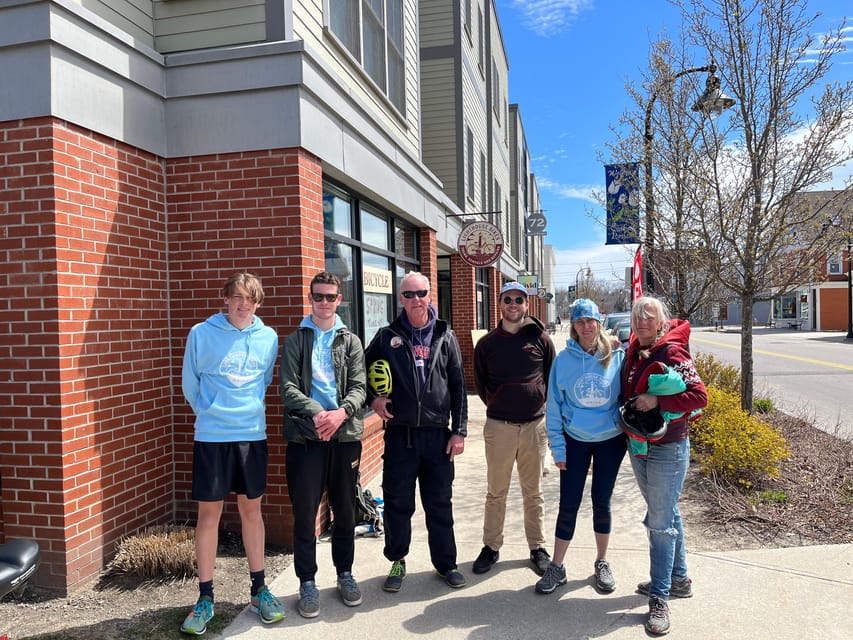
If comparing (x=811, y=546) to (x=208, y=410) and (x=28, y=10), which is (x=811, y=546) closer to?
(x=208, y=410)

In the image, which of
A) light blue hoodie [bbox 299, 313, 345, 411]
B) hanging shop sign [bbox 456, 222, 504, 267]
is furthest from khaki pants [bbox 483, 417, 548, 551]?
hanging shop sign [bbox 456, 222, 504, 267]

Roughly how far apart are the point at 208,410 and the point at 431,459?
1432mm

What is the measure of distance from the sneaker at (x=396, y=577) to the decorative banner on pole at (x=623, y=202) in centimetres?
567

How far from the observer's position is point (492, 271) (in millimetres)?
15703

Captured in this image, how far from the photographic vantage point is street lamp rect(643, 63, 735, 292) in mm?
6449

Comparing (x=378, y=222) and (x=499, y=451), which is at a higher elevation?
(x=378, y=222)

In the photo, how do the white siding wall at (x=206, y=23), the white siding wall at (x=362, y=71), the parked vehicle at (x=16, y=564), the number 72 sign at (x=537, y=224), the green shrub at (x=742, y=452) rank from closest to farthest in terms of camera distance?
the parked vehicle at (x=16, y=564)
the white siding wall at (x=206, y=23)
the white siding wall at (x=362, y=71)
the green shrub at (x=742, y=452)
the number 72 sign at (x=537, y=224)

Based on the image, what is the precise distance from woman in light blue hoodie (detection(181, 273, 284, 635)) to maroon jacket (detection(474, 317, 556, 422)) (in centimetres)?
155

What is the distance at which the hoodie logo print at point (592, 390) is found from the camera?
11.7 feet

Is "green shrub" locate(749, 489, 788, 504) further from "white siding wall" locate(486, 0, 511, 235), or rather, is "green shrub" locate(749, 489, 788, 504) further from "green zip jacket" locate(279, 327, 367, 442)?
"white siding wall" locate(486, 0, 511, 235)

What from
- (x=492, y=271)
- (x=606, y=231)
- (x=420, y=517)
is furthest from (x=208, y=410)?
(x=492, y=271)

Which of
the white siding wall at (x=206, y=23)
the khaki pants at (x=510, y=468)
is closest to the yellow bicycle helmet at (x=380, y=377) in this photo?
the khaki pants at (x=510, y=468)

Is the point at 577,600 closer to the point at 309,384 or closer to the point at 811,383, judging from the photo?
the point at 309,384

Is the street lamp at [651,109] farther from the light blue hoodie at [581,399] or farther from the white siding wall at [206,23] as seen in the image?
the white siding wall at [206,23]
